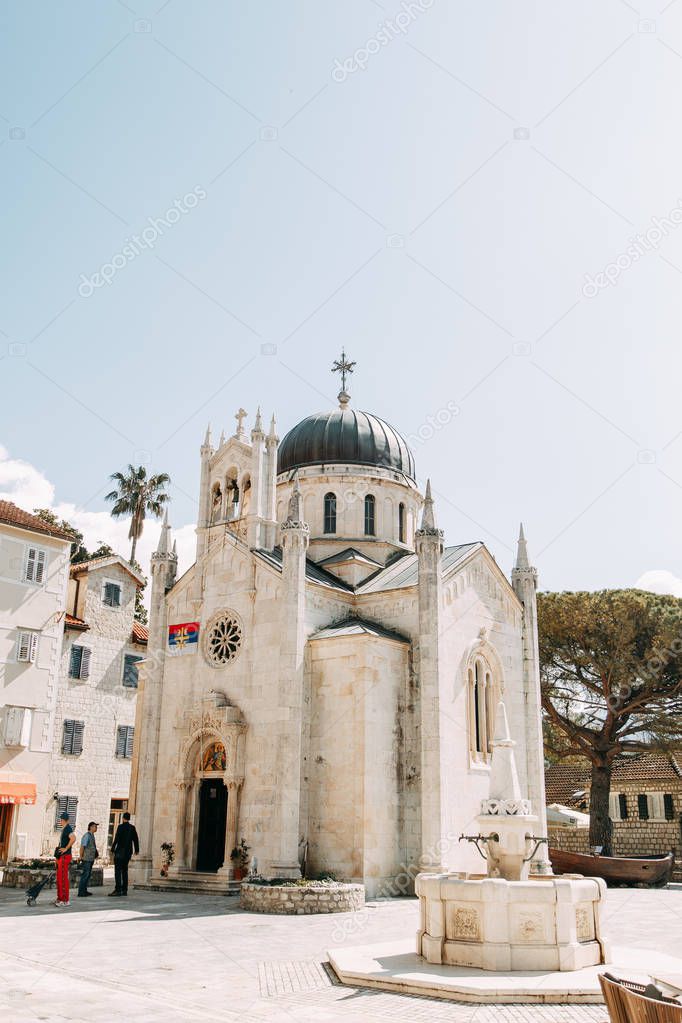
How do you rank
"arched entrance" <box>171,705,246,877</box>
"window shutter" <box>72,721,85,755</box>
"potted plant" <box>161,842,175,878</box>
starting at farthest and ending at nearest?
"window shutter" <box>72,721,85,755</box> < "potted plant" <box>161,842,175,878</box> < "arched entrance" <box>171,705,246,877</box>

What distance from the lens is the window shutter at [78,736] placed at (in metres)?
34.2

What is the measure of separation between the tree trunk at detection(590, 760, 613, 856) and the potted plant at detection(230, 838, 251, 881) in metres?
16.4

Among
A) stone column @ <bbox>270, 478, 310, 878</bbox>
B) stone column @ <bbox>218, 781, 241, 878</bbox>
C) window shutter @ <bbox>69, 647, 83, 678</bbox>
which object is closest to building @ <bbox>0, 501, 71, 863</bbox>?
window shutter @ <bbox>69, 647, 83, 678</bbox>

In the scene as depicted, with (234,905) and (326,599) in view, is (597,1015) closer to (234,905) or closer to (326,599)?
(234,905)

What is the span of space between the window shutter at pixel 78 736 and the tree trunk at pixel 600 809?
21153mm

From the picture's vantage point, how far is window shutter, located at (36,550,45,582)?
1296 inches

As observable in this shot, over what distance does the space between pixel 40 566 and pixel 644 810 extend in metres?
30.3

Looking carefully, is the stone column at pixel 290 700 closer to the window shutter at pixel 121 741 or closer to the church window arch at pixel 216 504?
the church window arch at pixel 216 504

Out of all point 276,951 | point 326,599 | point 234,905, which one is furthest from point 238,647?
point 276,951

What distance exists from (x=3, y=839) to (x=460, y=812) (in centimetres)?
1681

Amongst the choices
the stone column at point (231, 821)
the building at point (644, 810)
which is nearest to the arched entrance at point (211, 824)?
the stone column at point (231, 821)

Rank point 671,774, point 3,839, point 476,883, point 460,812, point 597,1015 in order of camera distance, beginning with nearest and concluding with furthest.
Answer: point 597,1015 < point 476,883 < point 460,812 < point 3,839 < point 671,774

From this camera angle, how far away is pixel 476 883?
11.0m

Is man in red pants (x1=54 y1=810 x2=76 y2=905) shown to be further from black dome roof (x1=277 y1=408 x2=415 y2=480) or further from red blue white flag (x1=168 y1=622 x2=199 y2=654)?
black dome roof (x1=277 y1=408 x2=415 y2=480)
